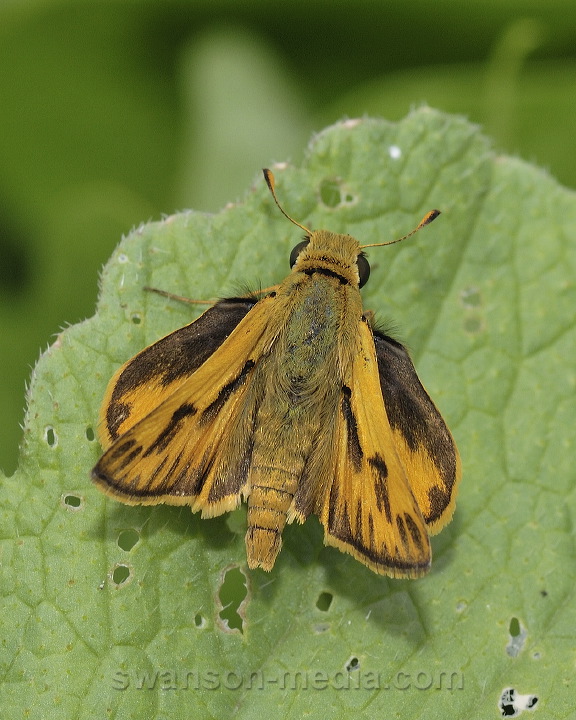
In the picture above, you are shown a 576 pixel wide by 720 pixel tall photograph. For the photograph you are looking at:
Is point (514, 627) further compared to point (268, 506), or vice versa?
point (514, 627)

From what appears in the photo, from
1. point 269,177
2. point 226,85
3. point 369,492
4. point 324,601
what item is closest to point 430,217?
point 269,177

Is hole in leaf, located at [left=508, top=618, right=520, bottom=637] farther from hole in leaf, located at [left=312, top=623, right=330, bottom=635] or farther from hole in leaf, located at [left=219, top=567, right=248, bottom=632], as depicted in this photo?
hole in leaf, located at [left=219, top=567, right=248, bottom=632]

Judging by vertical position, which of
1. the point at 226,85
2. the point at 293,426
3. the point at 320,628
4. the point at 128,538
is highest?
the point at 226,85

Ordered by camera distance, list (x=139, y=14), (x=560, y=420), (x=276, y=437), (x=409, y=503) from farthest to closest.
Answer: (x=139, y=14) < (x=560, y=420) < (x=276, y=437) < (x=409, y=503)

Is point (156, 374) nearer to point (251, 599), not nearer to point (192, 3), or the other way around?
point (251, 599)

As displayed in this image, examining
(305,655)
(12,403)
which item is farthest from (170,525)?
(12,403)

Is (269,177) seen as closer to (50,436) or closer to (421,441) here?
(421,441)
